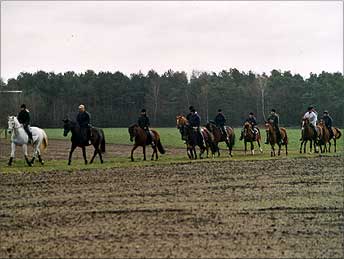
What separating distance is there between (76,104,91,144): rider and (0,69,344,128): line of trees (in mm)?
66355

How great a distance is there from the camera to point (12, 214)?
1350cm

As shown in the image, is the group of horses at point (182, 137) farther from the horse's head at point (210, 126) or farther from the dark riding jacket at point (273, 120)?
the dark riding jacket at point (273, 120)

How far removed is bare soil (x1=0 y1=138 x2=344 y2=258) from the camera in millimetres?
9961

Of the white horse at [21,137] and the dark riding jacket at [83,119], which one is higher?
the dark riding jacket at [83,119]

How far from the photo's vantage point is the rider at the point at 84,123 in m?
26.1

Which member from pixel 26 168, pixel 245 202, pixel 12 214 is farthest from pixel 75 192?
pixel 26 168

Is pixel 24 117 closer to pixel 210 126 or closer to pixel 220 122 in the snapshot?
pixel 210 126

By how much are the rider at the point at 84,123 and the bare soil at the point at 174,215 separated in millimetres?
5250

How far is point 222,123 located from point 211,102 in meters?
73.6

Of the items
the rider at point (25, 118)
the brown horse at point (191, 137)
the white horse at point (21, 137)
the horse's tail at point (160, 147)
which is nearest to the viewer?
the white horse at point (21, 137)

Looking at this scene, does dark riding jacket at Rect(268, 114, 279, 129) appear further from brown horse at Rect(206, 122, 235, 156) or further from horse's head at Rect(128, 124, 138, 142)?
horse's head at Rect(128, 124, 138, 142)

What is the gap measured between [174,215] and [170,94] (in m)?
98.6

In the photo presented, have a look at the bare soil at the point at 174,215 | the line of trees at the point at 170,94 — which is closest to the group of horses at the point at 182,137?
the bare soil at the point at 174,215

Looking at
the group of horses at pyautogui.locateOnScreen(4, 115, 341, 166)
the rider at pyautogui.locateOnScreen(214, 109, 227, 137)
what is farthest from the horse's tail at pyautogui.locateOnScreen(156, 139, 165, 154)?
the rider at pyautogui.locateOnScreen(214, 109, 227, 137)
